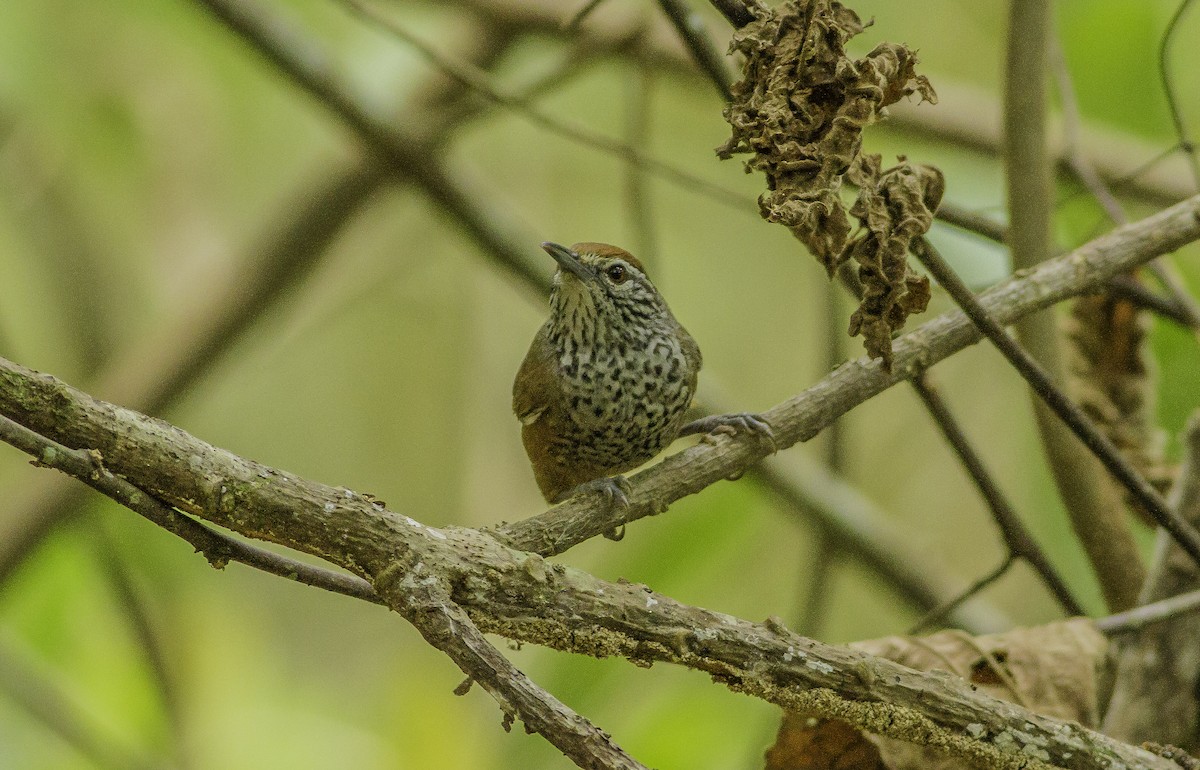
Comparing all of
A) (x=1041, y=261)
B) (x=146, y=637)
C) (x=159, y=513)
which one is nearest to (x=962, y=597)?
(x=1041, y=261)

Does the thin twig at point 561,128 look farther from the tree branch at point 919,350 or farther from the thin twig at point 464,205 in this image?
the tree branch at point 919,350

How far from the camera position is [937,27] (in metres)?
6.23

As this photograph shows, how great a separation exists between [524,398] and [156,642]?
1.87 meters

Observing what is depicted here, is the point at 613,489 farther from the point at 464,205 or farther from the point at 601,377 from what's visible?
the point at 464,205

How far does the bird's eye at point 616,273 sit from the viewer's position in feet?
11.5

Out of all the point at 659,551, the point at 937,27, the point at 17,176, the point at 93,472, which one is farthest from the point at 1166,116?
the point at 17,176

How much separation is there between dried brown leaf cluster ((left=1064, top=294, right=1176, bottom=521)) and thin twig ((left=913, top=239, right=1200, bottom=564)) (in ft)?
2.50

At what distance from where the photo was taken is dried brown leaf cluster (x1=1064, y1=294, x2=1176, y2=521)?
3.49 m

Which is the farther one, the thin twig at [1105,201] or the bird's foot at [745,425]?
the thin twig at [1105,201]

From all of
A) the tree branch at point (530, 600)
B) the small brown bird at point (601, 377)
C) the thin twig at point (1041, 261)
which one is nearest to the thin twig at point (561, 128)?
the small brown bird at point (601, 377)

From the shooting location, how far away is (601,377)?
3373 millimetres

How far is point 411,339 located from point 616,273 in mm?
4061

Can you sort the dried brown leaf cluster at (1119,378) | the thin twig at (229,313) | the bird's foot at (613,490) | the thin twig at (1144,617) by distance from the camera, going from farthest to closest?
the thin twig at (229,313) < the dried brown leaf cluster at (1119,378) < the thin twig at (1144,617) < the bird's foot at (613,490)

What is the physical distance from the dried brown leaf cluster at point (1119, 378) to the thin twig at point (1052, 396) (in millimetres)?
761
